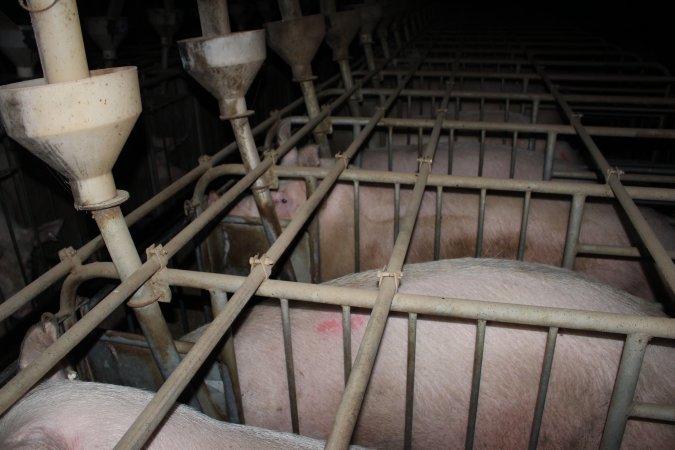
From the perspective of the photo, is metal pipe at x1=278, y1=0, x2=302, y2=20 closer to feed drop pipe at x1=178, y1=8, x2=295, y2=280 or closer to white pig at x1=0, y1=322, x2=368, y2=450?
feed drop pipe at x1=178, y1=8, x2=295, y2=280

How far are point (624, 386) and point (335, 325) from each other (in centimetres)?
120

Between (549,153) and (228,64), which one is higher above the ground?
(228,64)

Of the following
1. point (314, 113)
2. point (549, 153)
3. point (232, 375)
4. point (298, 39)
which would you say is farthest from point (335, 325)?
point (298, 39)

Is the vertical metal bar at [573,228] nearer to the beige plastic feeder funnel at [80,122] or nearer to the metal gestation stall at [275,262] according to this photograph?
the metal gestation stall at [275,262]

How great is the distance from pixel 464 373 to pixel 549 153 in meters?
1.91

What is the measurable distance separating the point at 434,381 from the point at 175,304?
8.83ft

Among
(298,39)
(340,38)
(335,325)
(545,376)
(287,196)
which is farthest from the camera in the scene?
(340,38)

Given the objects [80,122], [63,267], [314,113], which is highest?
[80,122]

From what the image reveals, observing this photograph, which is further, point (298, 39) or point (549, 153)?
point (298, 39)

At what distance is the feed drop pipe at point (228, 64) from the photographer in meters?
2.68

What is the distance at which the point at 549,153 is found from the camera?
347 cm

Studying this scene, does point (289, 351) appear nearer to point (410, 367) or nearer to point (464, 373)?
point (410, 367)

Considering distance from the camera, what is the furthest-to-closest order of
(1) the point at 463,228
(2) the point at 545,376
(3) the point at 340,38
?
(3) the point at 340,38 < (1) the point at 463,228 < (2) the point at 545,376

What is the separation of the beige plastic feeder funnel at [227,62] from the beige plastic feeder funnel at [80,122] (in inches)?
45.1
